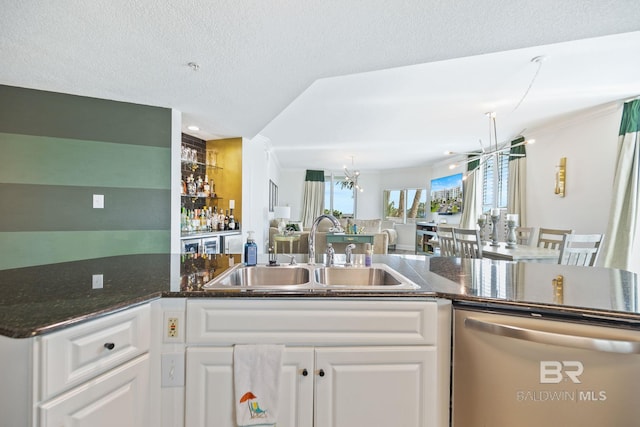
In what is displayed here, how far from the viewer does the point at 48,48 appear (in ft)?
6.18

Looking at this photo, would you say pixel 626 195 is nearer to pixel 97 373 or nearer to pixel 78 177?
pixel 97 373

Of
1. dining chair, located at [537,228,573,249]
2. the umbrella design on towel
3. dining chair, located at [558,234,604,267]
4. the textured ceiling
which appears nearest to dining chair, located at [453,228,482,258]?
dining chair, located at [558,234,604,267]

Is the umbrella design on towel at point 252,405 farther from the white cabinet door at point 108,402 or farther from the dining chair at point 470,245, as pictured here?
the dining chair at point 470,245

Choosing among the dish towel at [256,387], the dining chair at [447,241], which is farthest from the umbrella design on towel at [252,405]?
the dining chair at [447,241]

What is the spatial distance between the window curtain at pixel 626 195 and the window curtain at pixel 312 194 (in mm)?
6635

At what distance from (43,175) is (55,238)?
1.88 ft

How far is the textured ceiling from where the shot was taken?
58.2 inches

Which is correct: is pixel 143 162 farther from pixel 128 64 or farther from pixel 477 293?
pixel 477 293

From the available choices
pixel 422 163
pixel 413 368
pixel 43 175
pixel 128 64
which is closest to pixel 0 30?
pixel 128 64

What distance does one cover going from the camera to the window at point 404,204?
8.53 meters

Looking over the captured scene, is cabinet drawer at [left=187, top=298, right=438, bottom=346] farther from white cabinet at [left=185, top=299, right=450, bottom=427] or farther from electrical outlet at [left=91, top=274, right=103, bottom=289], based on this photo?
electrical outlet at [left=91, top=274, right=103, bottom=289]

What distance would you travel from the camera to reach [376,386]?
115 cm

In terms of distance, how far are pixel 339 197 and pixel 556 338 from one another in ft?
27.5

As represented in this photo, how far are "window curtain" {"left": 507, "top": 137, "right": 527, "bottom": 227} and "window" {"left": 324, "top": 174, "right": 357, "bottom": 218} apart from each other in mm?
4728
